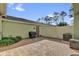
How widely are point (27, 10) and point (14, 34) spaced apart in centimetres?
53

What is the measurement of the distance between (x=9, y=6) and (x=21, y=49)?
87cm

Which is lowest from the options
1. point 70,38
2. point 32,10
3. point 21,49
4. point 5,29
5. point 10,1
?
point 21,49

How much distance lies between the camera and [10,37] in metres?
2.42

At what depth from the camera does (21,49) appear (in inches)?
96.1

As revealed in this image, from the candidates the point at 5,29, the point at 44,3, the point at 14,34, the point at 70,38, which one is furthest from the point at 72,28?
the point at 5,29

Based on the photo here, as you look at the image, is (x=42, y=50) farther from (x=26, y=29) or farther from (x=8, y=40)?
(x=8, y=40)

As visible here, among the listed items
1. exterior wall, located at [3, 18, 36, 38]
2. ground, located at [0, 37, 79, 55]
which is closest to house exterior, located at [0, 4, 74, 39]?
exterior wall, located at [3, 18, 36, 38]

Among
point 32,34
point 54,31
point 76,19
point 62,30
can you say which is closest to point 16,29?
point 32,34

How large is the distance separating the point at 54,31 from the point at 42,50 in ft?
1.48

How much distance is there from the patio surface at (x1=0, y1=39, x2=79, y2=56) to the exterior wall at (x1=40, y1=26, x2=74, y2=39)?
0.14 metres

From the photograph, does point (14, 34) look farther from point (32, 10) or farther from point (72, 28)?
point (72, 28)

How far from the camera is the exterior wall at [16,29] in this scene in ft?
7.96

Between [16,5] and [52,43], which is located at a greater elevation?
[16,5]

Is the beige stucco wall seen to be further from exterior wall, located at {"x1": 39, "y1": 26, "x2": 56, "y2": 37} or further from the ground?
the ground
